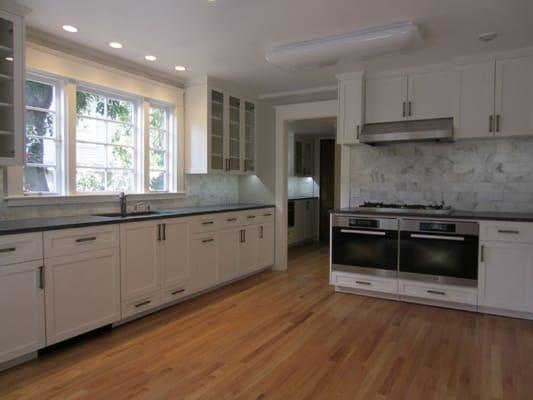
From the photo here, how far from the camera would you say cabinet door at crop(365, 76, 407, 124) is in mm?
3975

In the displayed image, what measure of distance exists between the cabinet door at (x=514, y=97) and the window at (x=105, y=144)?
370 cm

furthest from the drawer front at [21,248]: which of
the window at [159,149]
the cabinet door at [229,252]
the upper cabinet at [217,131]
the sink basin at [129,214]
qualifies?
the upper cabinet at [217,131]

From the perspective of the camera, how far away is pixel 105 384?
219 centimetres

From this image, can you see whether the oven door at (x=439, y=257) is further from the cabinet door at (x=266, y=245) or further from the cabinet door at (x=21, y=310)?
the cabinet door at (x=21, y=310)

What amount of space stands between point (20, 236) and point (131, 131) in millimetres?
1908

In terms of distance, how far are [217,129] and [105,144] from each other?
4.66 ft

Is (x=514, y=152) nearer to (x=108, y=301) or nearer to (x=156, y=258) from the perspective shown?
(x=156, y=258)

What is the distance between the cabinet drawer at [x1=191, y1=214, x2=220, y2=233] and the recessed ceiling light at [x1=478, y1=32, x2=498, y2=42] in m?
2.97

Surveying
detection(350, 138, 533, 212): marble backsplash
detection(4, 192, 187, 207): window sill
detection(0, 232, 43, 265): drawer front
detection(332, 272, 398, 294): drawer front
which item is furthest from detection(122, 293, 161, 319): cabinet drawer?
detection(350, 138, 533, 212): marble backsplash

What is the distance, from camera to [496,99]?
3.57m

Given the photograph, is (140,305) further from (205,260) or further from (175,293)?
(205,260)

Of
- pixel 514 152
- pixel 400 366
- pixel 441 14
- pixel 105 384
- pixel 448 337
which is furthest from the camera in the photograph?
pixel 514 152

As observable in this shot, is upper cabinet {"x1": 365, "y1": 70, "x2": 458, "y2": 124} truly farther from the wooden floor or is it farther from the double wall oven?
the wooden floor

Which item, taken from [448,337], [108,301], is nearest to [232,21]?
[108,301]
